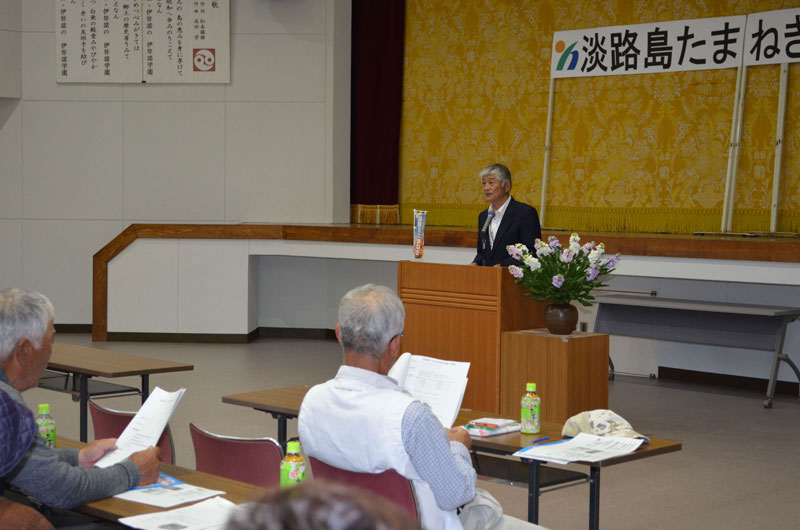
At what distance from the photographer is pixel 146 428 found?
2.54m

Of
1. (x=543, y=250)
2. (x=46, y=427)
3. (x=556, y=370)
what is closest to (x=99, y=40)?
(x=543, y=250)

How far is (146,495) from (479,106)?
304 inches

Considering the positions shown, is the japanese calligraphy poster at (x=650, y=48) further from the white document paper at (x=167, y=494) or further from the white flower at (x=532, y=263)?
the white document paper at (x=167, y=494)

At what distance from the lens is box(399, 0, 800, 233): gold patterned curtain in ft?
26.6

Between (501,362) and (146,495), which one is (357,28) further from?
(146,495)

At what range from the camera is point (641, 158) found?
873 centimetres

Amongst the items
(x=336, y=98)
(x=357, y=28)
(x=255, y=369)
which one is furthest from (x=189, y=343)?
(x=357, y=28)

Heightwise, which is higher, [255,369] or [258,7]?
[258,7]

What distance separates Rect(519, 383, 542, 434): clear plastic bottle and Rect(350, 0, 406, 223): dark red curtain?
6.70 meters

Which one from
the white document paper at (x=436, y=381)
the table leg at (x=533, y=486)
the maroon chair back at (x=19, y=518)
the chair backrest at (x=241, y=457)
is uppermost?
the white document paper at (x=436, y=381)

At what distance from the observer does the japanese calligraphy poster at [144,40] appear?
947 centimetres

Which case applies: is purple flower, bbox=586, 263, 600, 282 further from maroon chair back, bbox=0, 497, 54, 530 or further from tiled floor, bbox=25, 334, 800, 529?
maroon chair back, bbox=0, 497, 54, 530

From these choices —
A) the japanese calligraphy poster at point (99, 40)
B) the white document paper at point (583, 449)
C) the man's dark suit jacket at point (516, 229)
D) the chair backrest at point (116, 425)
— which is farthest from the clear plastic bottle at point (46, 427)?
the japanese calligraphy poster at point (99, 40)

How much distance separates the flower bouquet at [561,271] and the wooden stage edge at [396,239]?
1.82 m
